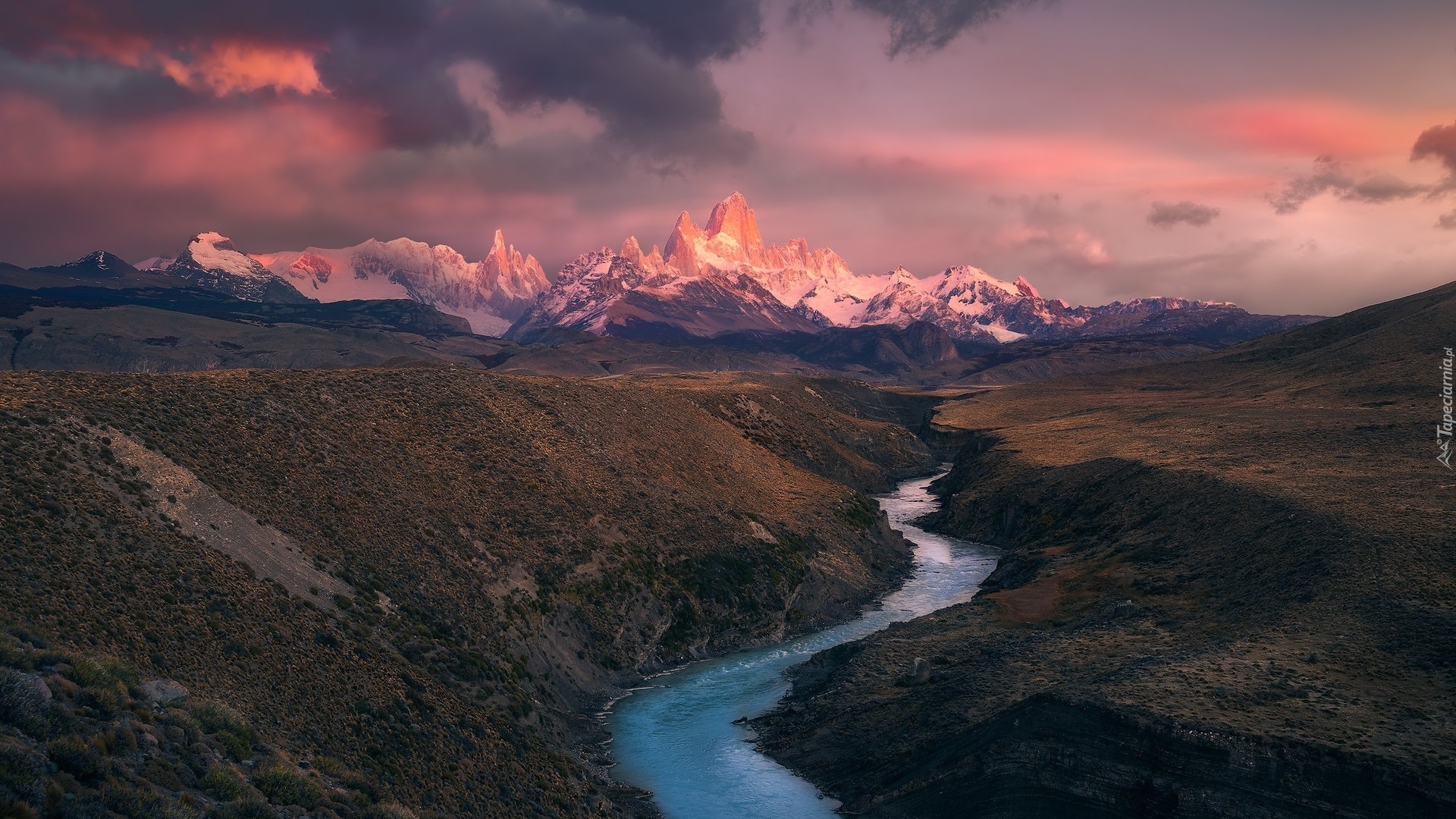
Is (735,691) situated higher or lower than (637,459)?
lower

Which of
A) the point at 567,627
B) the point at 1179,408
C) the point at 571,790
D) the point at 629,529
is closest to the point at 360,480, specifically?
the point at 567,627

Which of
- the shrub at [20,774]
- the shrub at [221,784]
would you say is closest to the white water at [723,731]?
the shrub at [221,784]

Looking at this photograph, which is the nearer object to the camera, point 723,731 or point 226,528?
point 226,528

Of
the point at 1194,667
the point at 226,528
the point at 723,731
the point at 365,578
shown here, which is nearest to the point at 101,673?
the point at 226,528

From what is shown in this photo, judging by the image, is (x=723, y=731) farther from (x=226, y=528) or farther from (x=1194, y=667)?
(x=226, y=528)

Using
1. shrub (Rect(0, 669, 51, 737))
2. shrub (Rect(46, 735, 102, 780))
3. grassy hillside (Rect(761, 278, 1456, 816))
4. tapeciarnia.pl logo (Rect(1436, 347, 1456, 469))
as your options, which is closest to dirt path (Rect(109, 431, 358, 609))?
shrub (Rect(0, 669, 51, 737))

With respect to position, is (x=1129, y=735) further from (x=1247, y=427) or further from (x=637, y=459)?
(x=1247, y=427)
